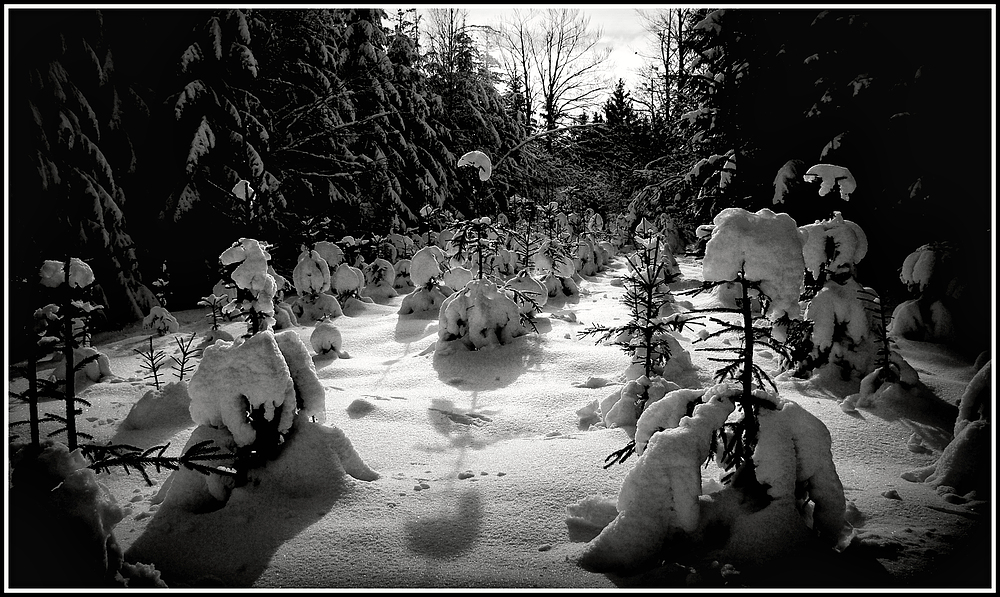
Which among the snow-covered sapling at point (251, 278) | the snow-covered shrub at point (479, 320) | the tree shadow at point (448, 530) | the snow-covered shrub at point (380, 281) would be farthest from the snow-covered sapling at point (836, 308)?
the snow-covered shrub at point (380, 281)

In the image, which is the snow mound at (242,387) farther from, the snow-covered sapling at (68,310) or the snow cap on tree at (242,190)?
the snow cap on tree at (242,190)

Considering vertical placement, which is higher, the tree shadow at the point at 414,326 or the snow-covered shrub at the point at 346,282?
the snow-covered shrub at the point at 346,282

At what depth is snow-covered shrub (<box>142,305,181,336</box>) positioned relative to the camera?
8.64m

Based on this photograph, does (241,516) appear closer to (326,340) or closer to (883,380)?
(326,340)

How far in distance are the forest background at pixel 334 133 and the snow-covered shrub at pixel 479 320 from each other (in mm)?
1475

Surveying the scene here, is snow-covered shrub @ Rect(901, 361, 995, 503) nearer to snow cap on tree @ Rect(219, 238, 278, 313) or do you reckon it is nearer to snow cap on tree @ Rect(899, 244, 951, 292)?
snow cap on tree @ Rect(899, 244, 951, 292)

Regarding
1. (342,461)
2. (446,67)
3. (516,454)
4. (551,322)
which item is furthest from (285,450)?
A: (446,67)

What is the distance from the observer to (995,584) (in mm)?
2131

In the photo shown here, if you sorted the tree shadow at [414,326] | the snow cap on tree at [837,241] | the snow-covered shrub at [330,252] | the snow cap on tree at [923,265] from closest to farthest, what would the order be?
the snow cap on tree at [837,241]
the snow cap on tree at [923,265]
the tree shadow at [414,326]
the snow-covered shrub at [330,252]

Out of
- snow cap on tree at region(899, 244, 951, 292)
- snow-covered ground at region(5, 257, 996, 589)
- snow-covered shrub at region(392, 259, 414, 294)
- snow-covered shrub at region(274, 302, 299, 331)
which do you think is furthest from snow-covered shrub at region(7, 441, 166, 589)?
snow-covered shrub at region(392, 259, 414, 294)

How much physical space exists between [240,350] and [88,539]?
1303 mm

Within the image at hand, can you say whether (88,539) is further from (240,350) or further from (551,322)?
(551,322)

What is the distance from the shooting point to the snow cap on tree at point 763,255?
8.36ft

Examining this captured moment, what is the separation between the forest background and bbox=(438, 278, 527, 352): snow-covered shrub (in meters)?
1.47
